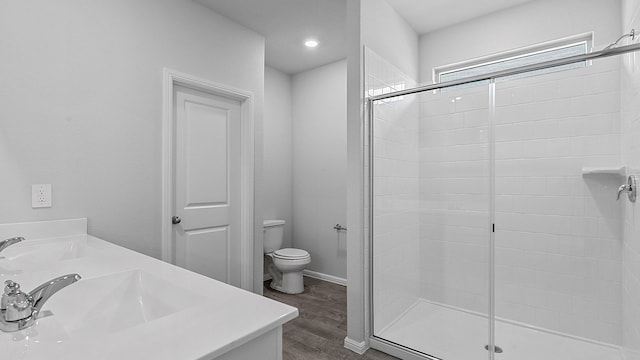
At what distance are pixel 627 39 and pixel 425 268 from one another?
6.56 feet

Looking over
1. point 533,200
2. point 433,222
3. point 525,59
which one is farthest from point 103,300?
point 525,59

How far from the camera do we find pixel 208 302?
86 centimetres

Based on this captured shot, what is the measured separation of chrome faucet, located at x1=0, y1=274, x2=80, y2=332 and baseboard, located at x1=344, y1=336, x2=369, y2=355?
6.12ft

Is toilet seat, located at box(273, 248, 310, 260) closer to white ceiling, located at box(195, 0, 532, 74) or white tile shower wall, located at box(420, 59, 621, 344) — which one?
white tile shower wall, located at box(420, 59, 621, 344)

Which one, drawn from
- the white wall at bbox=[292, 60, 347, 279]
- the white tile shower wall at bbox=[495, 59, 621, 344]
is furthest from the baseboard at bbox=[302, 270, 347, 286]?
the white tile shower wall at bbox=[495, 59, 621, 344]

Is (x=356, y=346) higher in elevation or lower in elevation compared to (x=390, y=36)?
lower

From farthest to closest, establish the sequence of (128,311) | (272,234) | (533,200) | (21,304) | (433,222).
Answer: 1. (272,234)
2. (433,222)
3. (533,200)
4. (128,311)
5. (21,304)

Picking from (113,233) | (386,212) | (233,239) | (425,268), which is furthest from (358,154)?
(113,233)

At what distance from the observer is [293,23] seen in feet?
9.45

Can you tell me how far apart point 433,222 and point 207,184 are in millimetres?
1857

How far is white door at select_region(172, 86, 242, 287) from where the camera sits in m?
2.49

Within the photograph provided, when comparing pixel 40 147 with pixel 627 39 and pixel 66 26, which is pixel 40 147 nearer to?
pixel 66 26

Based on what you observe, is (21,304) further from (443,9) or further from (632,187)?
(443,9)


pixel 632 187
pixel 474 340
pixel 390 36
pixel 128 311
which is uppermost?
pixel 390 36
